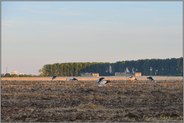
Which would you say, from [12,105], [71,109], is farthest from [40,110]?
[12,105]

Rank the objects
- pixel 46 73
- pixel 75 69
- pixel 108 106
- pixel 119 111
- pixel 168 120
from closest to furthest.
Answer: pixel 168 120 < pixel 119 111 < pixel 108 106 < pixel 46 73 < pixel 75 69

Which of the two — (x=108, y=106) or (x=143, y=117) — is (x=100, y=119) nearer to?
(x=143, y=117)

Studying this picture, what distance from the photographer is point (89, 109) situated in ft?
74.6

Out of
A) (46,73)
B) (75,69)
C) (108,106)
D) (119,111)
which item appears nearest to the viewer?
(119,111)

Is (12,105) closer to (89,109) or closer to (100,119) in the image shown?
(89,109)

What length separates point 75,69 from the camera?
155 meters

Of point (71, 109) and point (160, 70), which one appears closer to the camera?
point (71, 109)

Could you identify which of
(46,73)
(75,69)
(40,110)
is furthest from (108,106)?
(75,69)

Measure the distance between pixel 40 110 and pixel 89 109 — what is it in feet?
7.04

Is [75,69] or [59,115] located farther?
[75,69]

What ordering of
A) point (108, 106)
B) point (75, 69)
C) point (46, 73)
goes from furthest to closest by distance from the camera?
point (75, 69) → point (46, 73) → point (108, 106)

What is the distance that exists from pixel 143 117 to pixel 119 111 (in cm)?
248

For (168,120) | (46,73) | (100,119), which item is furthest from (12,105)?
(46,73)

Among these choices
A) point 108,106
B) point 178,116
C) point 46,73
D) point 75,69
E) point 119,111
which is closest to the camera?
point 178,116
